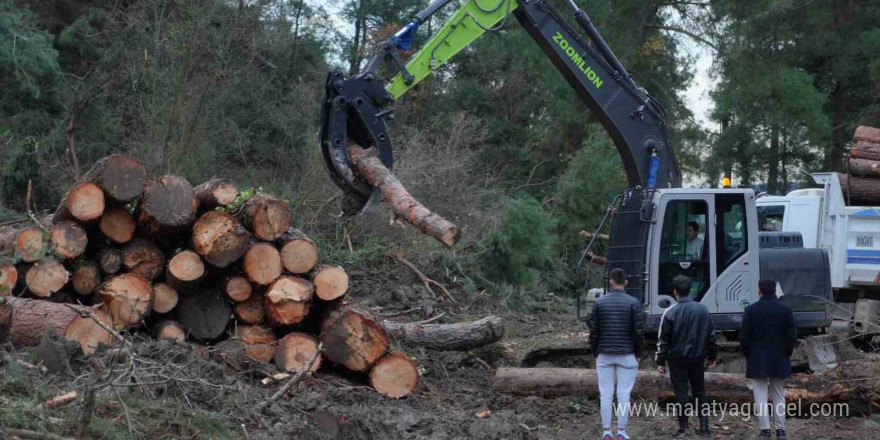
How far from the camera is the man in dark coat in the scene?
8.23 meters

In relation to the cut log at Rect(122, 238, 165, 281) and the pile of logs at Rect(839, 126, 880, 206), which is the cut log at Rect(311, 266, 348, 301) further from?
the pile of logs at Rect(839, 126, 880, 206)

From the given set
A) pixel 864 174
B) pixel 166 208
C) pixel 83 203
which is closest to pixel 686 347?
pixel 166 208

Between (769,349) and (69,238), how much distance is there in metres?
5.90

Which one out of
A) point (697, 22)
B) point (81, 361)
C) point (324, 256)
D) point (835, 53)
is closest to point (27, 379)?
point (81, 361)

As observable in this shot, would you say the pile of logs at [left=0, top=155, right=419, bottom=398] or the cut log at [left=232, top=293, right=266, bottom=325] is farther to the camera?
the cut log at [left=232, top=293, right=266, bottom=325]

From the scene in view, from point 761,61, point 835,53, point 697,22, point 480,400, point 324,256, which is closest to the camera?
point 480,400

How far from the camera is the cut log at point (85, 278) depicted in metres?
8.17

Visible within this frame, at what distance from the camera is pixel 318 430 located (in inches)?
259

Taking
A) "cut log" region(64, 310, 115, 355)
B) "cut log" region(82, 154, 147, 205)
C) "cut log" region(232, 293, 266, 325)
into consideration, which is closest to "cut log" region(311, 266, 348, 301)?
"cut log" region(232, 293, 266, 325)

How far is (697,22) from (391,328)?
16528 mm

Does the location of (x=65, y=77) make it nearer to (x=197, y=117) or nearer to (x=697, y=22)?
(x=197, y=117)

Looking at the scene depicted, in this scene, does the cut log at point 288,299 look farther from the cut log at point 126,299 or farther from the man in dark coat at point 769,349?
the man in dark coat at point 769,349

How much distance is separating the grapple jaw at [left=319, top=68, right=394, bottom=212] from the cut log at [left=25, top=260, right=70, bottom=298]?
247 cm

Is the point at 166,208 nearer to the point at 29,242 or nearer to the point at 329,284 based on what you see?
the point at 29,242
